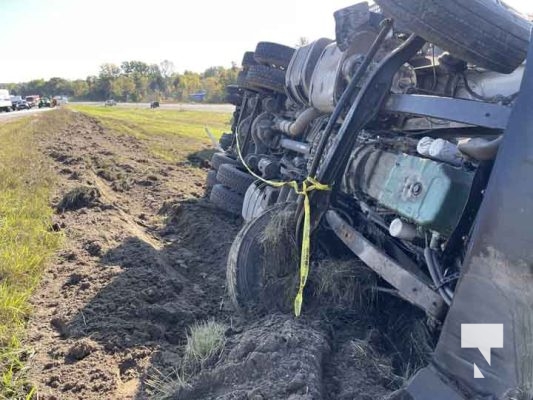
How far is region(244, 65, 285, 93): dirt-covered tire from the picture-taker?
6.84m

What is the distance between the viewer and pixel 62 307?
3.81m

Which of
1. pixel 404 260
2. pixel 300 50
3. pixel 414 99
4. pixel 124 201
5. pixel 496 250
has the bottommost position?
pixel 124 201

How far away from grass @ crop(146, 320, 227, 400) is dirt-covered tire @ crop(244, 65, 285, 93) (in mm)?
4209

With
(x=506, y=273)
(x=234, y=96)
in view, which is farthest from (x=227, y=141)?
(x=506, y=273)

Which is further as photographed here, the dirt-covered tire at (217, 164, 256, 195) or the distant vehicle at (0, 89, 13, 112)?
the distant vehicle at (0, 89, 13, 112)

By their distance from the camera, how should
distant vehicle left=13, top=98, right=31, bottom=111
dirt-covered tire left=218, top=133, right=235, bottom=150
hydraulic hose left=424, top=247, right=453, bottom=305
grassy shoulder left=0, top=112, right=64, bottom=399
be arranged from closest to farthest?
hydraulic hose left=424, top=247, right=453, bottom=305 < grassy shoulder left=0, top=112, right=64, bottom=399 < dirt-covered tire left=218, top=133, right=235, bottom=150 < distant vehicle left=13, top=98, right=31, bottom=111

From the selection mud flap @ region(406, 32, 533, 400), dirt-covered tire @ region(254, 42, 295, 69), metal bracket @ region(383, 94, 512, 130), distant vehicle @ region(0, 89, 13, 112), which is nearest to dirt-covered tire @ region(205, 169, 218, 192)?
dirt-covered tire @ region(254, 42, 295, 69)

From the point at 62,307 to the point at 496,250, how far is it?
114 inches

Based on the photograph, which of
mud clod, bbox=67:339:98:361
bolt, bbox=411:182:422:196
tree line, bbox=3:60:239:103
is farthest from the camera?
tree line, bbox=3:60:239:103

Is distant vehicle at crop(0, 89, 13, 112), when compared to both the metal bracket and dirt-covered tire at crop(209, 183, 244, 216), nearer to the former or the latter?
dirt-covered tire at crop(209, 183, 244, 216)

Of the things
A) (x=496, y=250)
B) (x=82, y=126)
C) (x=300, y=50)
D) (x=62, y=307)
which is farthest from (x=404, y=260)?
(x=82, y=126)

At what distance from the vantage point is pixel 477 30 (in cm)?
257

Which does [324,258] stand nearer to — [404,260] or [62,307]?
[404,260]

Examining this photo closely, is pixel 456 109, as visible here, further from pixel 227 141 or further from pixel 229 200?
pixel 227 141
